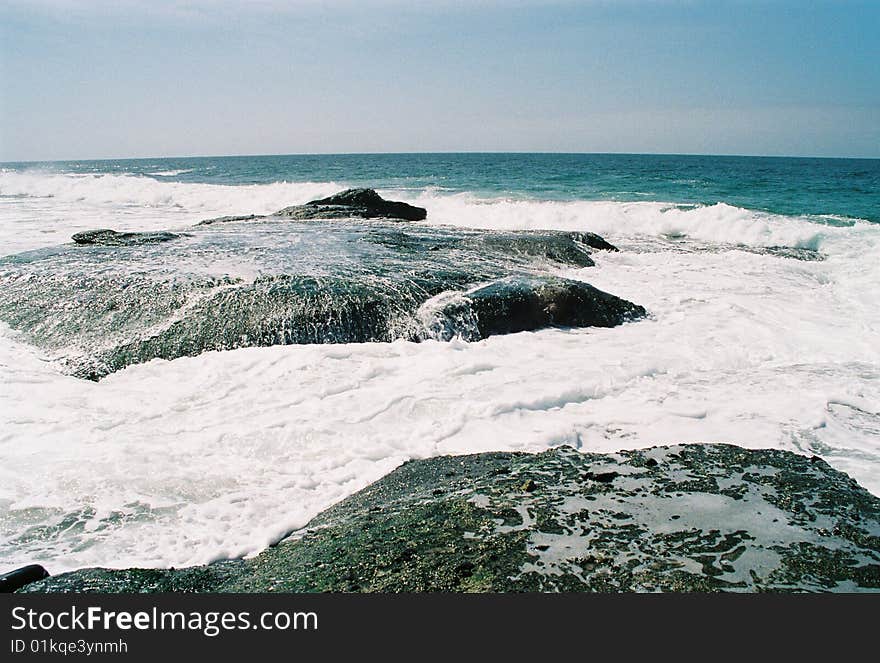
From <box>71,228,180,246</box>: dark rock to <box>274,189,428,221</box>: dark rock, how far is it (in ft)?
14.1

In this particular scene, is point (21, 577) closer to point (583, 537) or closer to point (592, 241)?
point (583, 537)

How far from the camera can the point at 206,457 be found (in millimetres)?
4410

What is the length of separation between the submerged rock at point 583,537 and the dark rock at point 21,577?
0.09 m

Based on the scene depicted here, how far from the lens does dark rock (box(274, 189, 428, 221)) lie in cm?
1522

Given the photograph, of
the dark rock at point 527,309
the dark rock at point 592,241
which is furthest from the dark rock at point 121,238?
the dark rock at point 592,241

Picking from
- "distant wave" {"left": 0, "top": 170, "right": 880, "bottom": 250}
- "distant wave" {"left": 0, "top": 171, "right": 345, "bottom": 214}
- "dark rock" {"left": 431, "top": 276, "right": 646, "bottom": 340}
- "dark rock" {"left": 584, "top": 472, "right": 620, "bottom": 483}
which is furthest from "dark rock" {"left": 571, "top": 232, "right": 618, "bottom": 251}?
"distant wave" {"left": 0, "top": 171, "right": 345, "bottom": 214}

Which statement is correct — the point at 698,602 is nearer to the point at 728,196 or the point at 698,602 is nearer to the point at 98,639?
the point at 98,639

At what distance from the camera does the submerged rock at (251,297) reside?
6930mm

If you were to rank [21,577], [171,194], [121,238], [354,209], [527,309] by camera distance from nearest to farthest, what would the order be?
[21,577] → [527,309] → [121,238] → [354,209] → [171,194]

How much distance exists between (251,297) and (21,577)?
15.9 feet

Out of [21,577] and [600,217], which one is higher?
[600,217]

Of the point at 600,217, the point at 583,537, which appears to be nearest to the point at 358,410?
the point at 583,537

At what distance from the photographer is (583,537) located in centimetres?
290

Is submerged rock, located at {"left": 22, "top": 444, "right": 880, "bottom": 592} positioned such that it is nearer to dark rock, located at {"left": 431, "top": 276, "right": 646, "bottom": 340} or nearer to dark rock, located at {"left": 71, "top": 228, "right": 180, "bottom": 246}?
dark rock, located at {"left": 431, "top": 276, "right": 646, "bottom": 340}
